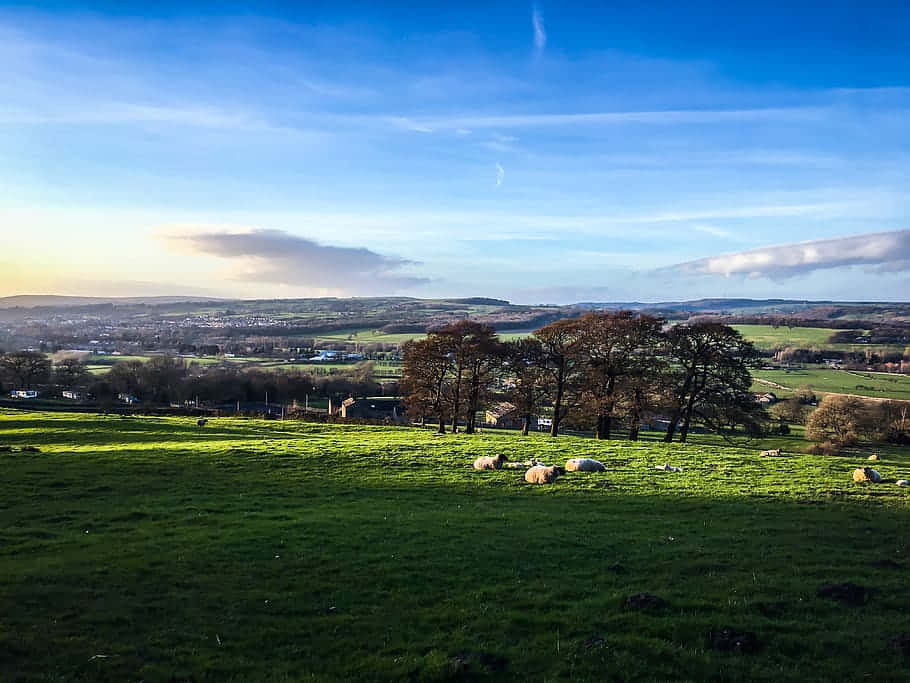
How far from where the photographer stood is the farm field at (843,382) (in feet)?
230

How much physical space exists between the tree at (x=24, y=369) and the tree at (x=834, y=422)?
95002mm

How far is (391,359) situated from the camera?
12025 cm

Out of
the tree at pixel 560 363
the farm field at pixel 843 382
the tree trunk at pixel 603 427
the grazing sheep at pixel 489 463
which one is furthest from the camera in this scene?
the farm field at pixel 843 382

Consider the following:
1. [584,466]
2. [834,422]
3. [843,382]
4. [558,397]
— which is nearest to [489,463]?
[584,466]

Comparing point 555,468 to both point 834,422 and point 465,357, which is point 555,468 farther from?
point 834,422

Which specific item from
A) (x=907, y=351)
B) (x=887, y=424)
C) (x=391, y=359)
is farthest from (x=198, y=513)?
(x=907, y=351)

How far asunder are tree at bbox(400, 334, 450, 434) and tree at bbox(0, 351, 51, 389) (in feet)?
211

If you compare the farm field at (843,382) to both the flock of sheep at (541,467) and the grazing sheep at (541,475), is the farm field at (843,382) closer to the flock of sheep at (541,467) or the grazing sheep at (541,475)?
the flock of sheep at (541,467)

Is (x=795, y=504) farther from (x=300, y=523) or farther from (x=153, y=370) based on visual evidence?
(x=153, y=370)

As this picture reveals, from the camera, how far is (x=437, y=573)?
11961mm

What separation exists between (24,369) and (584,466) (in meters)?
84.5

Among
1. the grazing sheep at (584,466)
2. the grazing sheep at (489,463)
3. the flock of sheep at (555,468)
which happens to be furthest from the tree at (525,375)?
the grazing sheep at (584,466)

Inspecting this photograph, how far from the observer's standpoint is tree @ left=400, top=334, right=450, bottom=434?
43.2 metres

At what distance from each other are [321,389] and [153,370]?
23.5 metres
